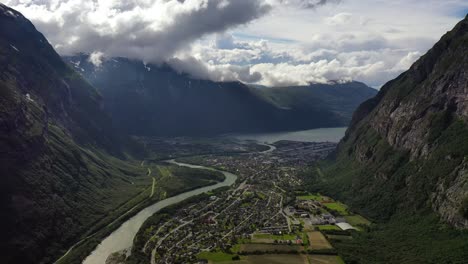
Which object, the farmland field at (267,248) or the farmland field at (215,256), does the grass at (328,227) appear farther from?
the farmland field at (215,256)

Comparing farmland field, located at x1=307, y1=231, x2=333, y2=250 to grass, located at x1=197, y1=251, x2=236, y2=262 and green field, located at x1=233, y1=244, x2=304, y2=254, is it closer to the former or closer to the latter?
green field, located at x1=233, y1=244, x2=304, y2=254

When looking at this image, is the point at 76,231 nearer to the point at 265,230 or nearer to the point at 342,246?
the point at 265,230

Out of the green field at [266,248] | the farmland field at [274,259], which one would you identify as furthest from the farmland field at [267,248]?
the farmland field at [274,259]

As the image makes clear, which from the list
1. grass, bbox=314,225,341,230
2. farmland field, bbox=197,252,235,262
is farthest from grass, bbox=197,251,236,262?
grass, bbox=314,225,341,230

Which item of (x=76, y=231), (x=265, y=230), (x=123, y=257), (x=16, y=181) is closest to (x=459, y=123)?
(x=265, y=230)

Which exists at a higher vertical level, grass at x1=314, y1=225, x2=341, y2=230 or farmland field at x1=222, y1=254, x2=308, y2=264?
grass at x1=314, y1=225, x2=341, y2=230
